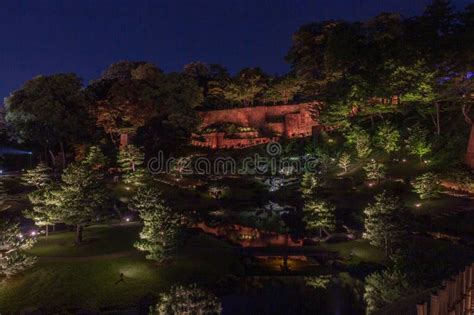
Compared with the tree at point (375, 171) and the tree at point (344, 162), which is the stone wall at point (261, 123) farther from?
the tree at point (375, 171)

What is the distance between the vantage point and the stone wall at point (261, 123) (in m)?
51.9

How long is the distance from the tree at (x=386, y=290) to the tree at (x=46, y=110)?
41.4m

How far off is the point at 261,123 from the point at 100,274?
130 feet

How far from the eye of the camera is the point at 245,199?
39.1 meters

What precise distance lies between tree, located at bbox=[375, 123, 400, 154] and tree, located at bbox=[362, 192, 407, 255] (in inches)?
780

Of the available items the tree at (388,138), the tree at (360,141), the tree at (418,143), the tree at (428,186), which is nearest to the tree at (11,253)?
the tree at (428,186)

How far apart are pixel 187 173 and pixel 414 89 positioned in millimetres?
24696

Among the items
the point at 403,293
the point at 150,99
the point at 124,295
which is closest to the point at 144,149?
the point at 150,99

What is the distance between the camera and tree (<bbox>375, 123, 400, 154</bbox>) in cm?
3831

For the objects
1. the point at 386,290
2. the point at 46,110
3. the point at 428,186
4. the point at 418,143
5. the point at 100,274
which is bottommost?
the point at 100,274

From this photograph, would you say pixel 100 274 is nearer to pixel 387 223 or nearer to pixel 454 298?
pixel 387 223

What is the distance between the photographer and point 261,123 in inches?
2151

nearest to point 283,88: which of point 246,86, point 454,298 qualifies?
point 246,86

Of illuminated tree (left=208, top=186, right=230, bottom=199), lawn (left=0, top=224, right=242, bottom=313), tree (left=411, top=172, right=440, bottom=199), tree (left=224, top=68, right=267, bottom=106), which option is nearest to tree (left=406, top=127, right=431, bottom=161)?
tree (left=411, top=172, right=440, bottom=199)
